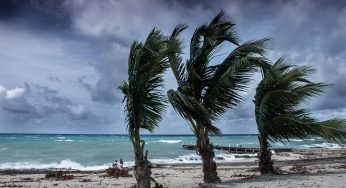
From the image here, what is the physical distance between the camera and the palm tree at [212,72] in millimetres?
12227

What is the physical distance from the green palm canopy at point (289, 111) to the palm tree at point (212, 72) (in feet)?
4.09

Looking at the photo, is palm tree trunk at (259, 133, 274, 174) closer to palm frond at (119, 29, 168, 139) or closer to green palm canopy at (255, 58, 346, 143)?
green palm canopy at (255, 58, 346, 143)

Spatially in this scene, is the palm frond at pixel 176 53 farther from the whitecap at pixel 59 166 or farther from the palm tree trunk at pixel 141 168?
the whitecap at pixel 59 166

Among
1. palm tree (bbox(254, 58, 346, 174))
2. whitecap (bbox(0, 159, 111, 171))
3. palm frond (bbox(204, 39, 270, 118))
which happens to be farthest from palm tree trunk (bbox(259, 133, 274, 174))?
whitecap (bbox(0, 159, 111, 171))

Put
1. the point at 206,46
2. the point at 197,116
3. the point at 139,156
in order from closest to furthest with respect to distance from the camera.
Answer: the point at 139,156 < the point at 197,116 < the point at 206,46

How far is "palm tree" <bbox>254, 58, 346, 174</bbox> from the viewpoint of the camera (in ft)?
43.7

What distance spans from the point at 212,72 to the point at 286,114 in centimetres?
297

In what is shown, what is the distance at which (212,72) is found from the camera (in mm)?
12797

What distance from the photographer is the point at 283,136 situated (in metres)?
14.0

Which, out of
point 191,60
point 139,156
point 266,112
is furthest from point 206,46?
point 139,156

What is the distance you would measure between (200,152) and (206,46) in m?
3.20

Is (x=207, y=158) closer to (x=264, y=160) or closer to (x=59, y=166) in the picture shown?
(x=264, y=160)

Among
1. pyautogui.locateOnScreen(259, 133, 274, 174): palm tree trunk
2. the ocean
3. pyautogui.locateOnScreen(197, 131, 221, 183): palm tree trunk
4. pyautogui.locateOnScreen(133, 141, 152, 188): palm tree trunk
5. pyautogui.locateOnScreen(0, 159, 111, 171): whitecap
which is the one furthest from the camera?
the ocean

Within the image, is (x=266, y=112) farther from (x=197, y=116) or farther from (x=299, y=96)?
(x=197, y=116)
